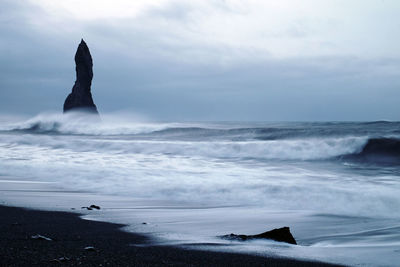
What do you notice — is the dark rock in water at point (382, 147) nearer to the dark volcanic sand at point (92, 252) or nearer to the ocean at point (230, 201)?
the ocean at point (230, 201)

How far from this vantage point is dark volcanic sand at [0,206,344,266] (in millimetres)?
2994

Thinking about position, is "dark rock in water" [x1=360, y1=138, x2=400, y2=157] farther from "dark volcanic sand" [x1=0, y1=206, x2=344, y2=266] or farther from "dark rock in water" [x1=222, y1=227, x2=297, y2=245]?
"dark volcanic sand" [x1=0, y1=206, x2=344, y2=266]

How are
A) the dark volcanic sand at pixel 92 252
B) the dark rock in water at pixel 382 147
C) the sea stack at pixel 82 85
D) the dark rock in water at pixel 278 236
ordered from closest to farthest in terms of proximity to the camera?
the dark volcanic sand at pixel 92 252 → the dark rock in water at pixel 278 236 → the dark rock in water at pixel 382 147 → the sea stack at pixel 82 85

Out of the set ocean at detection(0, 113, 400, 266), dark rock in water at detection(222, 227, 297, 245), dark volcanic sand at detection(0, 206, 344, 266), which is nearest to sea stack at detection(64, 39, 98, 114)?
ocean at detection(0, 113, 400, 266)

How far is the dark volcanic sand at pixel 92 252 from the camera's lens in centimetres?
299

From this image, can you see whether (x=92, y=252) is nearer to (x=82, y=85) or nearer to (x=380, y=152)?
(x=380, y=152)

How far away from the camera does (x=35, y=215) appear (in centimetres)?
511

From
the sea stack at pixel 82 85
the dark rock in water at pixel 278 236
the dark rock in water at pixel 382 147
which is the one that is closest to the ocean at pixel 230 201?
the dark rock in water at pixel 278 236

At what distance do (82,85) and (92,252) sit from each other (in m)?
40.7

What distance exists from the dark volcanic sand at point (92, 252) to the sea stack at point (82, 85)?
3825cm

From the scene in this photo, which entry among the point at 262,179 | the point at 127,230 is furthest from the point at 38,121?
the point at 127,230

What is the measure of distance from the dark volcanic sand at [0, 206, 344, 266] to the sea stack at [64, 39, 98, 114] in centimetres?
3825

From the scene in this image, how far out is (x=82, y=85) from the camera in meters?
42.4

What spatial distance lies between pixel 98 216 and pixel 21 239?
158 cm
